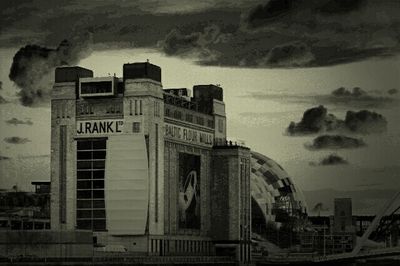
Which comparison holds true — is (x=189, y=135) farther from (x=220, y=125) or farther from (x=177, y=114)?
(x=220, y=125)

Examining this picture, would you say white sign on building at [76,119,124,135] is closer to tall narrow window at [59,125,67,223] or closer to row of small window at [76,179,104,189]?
tall narrow window at [59,125,67,223]

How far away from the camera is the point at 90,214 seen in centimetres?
3269

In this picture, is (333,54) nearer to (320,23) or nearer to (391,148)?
(320,23)

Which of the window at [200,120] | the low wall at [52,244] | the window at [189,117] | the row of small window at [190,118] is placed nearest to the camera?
the low wall at [52,244]

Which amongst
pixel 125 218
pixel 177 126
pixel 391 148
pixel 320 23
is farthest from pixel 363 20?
pixel 125 218

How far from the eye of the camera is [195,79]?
3359 cm

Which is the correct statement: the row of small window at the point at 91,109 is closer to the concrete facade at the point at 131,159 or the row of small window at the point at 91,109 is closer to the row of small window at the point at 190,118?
the concrete facade at the point at 131,159

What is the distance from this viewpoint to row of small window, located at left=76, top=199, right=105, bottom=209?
107 feet

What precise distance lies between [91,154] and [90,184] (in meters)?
0.78

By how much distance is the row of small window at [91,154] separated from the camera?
32.5m

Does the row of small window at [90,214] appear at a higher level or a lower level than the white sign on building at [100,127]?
lower

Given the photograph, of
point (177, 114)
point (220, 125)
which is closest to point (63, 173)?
point (177, 114)

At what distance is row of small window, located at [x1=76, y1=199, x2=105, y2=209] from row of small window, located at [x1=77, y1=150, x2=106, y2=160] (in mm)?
1126

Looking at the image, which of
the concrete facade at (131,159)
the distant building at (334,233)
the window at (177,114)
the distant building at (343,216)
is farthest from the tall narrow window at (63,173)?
the distant building at (343,216)
